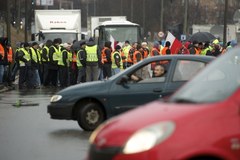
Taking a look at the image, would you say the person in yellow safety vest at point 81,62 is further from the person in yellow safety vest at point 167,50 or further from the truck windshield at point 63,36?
the truck windshield at point 63,36

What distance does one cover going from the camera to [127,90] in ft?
36.8

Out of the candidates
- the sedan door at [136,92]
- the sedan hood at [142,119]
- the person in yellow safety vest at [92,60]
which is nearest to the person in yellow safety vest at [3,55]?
the person in yellow safety vest at [92,60]

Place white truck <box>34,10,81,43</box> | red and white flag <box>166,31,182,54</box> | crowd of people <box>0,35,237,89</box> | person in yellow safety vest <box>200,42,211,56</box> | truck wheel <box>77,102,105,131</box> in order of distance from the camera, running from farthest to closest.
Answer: white truck <box>34,10,81,43</box>
person in yellow safety vest <box>200,42,211,56</box>
red and white flag <box>166,31,182,54</box>
crowd of people <box>0,35,237,89</box>
truck wheel <box>77,102,105,131</box>

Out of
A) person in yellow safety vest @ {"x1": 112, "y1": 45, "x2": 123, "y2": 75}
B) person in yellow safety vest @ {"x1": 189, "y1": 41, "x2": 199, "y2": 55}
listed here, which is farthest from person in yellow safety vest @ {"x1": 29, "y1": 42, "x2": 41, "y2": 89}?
person in yellow safety vest @ {"x1": 189, "y1": 41, "x2": 199, "y2": 55}

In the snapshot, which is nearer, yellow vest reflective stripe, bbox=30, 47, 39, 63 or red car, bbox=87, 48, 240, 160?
red car, bbox=87, 48, 240, 160

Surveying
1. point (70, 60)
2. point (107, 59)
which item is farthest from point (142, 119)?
point (70, 60)

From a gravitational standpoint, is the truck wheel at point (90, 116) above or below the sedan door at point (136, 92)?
below

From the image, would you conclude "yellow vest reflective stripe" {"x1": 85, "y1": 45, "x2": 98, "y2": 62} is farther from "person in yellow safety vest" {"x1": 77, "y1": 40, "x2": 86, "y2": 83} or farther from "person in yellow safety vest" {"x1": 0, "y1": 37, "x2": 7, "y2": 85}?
"person in yellow safety vest" {"x1": 0, "y1": 37, "x2": 7, "y2": 85}

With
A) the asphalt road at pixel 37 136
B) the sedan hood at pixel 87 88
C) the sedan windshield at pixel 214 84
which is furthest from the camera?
the sedan hood at pixel 87 88

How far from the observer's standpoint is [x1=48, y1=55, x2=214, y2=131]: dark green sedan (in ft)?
36.7

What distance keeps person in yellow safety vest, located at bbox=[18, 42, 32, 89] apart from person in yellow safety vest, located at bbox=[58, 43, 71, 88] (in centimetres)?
138

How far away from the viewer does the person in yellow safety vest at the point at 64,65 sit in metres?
23.8

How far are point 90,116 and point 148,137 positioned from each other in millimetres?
6645

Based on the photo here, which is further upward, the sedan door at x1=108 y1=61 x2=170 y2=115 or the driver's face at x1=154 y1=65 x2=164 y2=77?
the driver's face at x1=154 y1=65 x2=164 y2=77
